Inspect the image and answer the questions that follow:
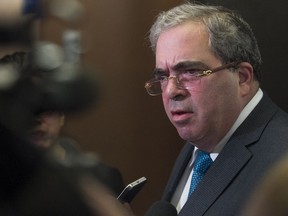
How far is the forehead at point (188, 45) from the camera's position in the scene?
128 centimetres

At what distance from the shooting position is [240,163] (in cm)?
116

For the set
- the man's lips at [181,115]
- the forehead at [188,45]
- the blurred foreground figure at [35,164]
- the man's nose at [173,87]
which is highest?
the blurred foreground figure at [35,164]

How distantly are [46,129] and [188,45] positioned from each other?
1.01 m

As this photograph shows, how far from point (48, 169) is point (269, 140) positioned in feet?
3.11

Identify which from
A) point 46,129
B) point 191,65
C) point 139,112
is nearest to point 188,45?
point 191,65

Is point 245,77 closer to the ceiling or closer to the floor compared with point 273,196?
closer to the floor

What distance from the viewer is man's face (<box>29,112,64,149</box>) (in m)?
0.29

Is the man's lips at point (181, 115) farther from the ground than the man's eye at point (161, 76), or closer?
closer

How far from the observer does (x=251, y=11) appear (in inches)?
69.6

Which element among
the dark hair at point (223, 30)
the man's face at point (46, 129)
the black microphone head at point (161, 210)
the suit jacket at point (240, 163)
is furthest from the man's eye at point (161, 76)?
the man's face at point (46, 129)

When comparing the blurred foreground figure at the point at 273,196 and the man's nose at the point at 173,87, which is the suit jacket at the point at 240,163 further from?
the blurred foreground figure at the point at 273,196

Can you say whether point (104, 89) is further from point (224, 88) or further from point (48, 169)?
point (224, 88)

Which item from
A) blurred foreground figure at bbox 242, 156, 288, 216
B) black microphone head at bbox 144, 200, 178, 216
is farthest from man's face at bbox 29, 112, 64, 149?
black microphone head at bbox 144, 200, 178, 216

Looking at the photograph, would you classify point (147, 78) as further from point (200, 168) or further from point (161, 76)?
point (200, 168)
